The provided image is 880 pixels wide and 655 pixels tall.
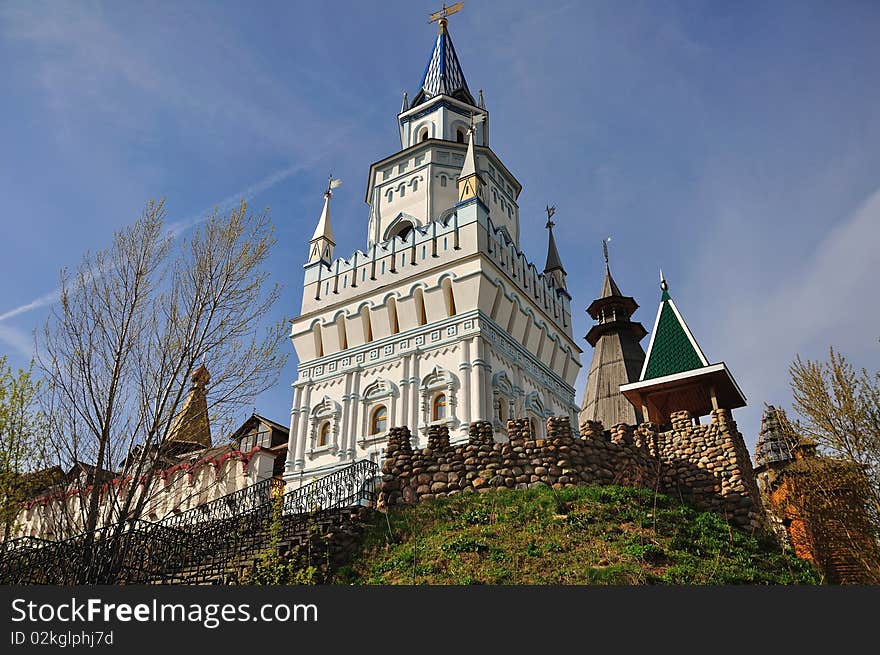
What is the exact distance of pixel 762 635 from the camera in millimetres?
6223

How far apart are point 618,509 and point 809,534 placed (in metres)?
3.76

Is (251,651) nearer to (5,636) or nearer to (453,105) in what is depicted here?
(5,636)

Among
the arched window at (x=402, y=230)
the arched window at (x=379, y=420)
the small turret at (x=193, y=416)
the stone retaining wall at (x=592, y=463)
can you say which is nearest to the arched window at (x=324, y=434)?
the arched window at (x=379, y=420)

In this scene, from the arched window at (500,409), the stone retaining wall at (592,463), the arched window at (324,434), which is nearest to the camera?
the stone retaining wall at (592,463)

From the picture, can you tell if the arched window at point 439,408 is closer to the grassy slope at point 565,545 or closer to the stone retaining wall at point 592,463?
the stone retaining wall at point 592,463

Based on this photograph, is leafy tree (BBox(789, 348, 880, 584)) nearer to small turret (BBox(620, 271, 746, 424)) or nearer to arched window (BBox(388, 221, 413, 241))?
small turret (BBox(620, 271, 746, 424))

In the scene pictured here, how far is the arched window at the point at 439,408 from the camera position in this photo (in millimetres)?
19609

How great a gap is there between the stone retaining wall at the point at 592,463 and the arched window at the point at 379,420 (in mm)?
4940

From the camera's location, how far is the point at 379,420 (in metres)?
20.8

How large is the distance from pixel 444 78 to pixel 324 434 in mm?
16974

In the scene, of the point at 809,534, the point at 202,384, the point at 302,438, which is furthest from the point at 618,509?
the point at 302,438

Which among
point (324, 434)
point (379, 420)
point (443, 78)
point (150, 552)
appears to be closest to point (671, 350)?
point (379, 420)

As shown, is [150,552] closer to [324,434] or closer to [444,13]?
[324,434]

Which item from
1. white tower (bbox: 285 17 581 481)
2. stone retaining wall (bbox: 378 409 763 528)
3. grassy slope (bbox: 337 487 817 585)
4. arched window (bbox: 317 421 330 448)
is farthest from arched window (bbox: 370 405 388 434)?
grassy slope (bbox: 337 487 817 585)
